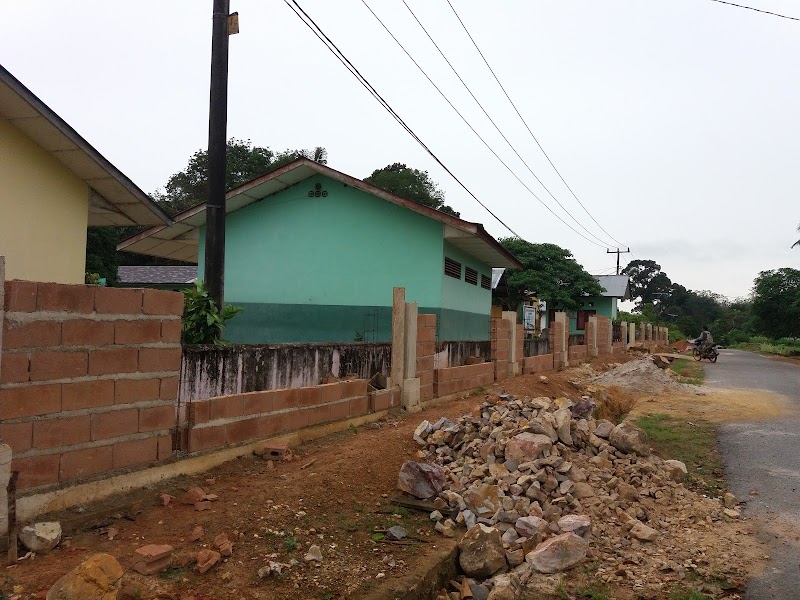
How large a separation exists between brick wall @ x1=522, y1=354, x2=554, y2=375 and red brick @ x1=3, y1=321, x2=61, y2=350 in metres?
12.7

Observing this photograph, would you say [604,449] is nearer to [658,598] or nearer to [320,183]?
[658,598]

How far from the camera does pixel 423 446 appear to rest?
6.68m

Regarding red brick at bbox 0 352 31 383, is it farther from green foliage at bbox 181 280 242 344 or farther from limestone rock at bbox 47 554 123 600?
green foliage at bbox 181 280 242 344

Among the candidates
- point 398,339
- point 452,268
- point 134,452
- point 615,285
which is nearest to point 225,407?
point 134,452

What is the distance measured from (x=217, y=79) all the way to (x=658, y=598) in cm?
751

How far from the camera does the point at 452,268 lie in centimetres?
1537

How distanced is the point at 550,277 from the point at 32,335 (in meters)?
31.0

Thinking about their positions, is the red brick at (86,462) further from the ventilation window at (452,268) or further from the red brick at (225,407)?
the ventilation window at (452,268)

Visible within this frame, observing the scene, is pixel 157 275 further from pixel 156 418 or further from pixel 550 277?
pixel 156 418

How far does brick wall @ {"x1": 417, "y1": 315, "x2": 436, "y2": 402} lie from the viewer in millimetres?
9312

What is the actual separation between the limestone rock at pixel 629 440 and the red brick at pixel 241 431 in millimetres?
3846

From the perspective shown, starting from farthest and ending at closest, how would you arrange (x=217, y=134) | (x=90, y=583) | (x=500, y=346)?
(x=500, y=346) → (x=217, y=134) → (x=90, y=583)

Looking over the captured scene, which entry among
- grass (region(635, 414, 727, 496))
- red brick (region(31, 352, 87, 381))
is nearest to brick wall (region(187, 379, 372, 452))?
red brick (region(31, 352, 87, 381))

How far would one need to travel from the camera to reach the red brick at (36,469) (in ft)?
12.5
